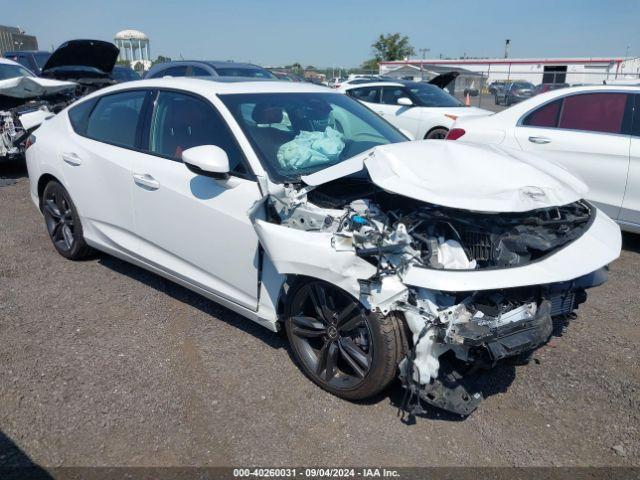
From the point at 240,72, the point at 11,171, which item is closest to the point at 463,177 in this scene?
the point at 240,72

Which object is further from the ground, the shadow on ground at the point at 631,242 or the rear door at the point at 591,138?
the rear door at the point at 591,138

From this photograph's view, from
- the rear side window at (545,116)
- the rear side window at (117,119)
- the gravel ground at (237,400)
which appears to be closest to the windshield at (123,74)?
the rear side window at (117,119)

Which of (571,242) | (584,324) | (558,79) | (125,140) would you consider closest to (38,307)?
(125,140)

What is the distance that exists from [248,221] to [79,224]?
2.18 m

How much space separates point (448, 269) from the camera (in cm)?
247

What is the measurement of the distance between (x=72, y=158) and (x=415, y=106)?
7081 millimetres

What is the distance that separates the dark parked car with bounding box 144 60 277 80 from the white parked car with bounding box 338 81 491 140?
2142 mm

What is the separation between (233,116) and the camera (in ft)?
11.0

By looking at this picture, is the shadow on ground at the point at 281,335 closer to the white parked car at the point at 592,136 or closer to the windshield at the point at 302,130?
the windshield at the point at 302,130

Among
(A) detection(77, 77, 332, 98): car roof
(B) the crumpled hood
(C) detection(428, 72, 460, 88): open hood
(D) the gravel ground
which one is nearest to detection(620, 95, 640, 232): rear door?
(D) the gravel ground

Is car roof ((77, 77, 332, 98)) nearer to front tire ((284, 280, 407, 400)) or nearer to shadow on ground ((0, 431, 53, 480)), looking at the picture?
front tire ((284, 280, 407, 400))

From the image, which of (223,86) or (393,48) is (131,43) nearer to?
(393,48)

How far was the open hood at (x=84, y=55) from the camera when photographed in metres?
9.21

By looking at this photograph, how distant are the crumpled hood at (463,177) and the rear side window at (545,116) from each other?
271 cm
